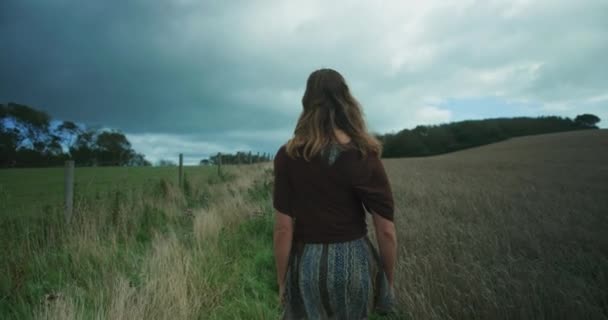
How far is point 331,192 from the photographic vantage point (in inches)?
65.8

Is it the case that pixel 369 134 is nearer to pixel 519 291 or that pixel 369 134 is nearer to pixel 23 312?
pixel 519 291

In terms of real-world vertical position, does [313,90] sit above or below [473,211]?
above

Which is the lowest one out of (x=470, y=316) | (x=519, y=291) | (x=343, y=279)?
(x=470, y=316)

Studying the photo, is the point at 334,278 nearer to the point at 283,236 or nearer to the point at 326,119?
the point at 283,236

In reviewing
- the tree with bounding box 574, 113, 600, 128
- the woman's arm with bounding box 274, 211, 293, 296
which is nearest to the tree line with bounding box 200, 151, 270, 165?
the woman's arm with bounding box 274, 211, 293, 296

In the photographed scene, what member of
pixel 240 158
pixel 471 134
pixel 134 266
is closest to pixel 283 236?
pixel 134 266

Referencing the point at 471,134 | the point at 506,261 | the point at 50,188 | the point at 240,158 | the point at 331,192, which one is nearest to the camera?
the point at 331,192

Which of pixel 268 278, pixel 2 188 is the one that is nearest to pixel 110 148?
pixel 2 188

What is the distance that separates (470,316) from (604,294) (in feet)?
3.81

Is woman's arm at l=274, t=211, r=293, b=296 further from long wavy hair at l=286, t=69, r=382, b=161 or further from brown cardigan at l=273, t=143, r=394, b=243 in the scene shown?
long wavy hair at l=286, t=69, r=382, b=161

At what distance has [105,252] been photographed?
15.8 feet

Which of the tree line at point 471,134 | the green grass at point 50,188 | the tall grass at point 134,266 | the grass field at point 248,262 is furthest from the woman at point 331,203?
the tree line at point 471,134

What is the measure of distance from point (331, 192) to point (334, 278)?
45 centimetres

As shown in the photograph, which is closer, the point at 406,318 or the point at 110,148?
the point at 406,318
